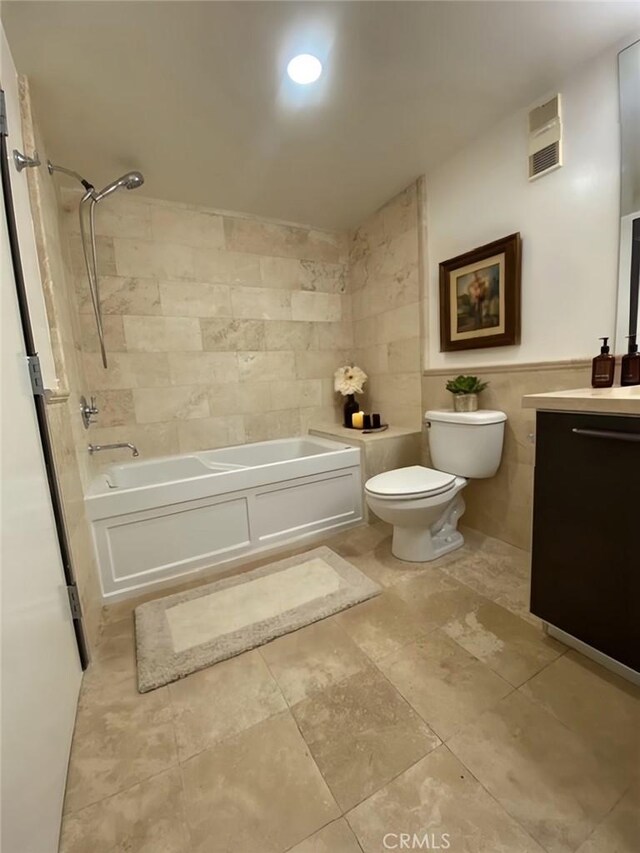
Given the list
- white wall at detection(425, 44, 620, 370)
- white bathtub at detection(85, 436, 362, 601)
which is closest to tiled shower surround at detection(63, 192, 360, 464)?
white bathtub at detection(85, 436, 362, 601)

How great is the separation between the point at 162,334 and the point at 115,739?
6.99 feet

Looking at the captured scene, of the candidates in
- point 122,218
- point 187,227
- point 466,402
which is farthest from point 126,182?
point 466,402

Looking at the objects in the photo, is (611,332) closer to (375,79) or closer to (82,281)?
(375,79)

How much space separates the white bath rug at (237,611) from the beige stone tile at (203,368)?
4.54ft

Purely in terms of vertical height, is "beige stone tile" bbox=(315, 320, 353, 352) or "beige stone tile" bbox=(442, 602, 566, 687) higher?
"beige stone tile" bbox=(315, 320, 353, 352)

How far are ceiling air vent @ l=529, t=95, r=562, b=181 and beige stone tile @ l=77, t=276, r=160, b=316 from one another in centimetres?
226

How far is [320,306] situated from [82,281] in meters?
1.67

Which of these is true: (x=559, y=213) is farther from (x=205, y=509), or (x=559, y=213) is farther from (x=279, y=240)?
(x=205, y=509)

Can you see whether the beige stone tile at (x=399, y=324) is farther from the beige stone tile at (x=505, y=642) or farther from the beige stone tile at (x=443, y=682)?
the beige stone tile at (x=443, y=682)

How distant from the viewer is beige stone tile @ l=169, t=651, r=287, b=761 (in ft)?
3.49

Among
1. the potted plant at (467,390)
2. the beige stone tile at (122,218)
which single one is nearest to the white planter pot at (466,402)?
the potted plant at (467,390)

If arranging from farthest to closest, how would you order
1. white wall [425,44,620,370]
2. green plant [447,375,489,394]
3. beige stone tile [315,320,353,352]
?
beige stone tile [315,320,353,352] < green plant [447,375,489,394] < white wall [425,44,620,370]

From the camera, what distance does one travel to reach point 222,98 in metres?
1.55

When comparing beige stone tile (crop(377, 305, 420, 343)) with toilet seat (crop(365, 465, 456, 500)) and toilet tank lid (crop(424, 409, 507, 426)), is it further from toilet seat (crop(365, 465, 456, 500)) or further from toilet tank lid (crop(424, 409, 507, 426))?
toilet seat (crop(365, 465, 456, 500))
